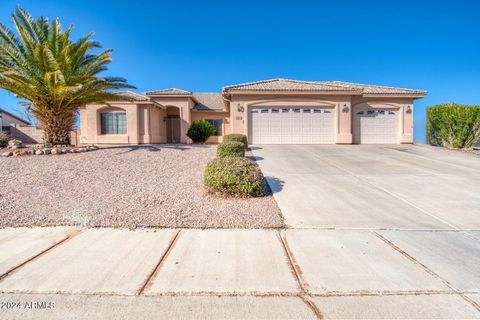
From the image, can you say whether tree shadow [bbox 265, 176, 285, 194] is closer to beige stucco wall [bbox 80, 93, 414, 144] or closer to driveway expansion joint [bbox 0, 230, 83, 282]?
driveway expansion joint [bbox 0, 230, 83, 282]

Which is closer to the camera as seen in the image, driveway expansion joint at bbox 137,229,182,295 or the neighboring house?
driveway expansion joint at bbox 137,229,182,295

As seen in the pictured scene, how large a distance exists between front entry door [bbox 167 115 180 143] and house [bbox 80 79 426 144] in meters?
2.69

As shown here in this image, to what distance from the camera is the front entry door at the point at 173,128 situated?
23.6 m

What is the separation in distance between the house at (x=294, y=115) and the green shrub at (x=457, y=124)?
335 centimetres

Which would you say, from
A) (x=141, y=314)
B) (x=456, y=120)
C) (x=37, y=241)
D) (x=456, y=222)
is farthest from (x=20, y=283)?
(x=456, y=120)

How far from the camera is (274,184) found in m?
6.92

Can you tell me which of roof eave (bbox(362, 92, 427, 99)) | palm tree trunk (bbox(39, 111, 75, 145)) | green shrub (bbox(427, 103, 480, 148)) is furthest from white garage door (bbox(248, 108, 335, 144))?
palm tree trunk (bbox(39, 111, 75, 145))

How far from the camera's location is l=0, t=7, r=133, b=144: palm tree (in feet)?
30.8

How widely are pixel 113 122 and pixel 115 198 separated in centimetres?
1589

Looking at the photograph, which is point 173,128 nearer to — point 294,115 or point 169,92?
point 169,92

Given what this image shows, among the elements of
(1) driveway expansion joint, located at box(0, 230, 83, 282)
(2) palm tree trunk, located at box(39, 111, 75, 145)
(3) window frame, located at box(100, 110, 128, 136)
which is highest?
(3) window frame, located at box(100, 110, 128, 136)

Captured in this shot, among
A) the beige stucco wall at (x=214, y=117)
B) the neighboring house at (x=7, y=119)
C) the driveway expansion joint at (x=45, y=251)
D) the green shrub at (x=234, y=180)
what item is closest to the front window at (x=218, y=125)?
the beige stucco wall at (x=214, y=117)

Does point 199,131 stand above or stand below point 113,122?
below

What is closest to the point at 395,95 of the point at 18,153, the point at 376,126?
the point at 376,126
